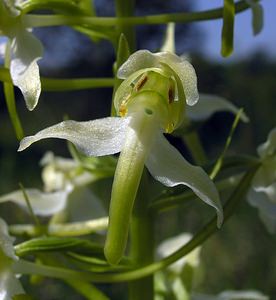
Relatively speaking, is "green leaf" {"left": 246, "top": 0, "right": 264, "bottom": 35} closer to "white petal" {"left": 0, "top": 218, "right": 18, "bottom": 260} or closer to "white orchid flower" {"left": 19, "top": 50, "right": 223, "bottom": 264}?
"white orchid flower" {"left": 19, "top": 50, "right": 223, "bottom": 264}

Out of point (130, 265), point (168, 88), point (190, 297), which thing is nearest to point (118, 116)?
point (168, 88)

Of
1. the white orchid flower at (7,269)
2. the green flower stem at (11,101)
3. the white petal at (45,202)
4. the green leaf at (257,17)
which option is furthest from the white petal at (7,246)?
the green leaf at (257,17)

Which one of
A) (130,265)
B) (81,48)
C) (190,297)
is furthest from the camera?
(81,48)

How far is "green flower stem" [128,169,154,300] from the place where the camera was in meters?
1.37

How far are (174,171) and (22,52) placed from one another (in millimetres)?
325

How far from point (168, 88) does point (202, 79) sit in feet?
38.6

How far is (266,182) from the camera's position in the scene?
1.47 m

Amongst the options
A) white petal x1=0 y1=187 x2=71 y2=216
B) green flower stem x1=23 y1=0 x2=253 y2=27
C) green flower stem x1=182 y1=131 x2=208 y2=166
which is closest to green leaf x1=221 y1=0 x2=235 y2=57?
green flower stem x1=23 y1=0 x2=253 y2=27

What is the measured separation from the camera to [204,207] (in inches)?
158

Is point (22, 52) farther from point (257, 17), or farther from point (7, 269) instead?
point (257, 17)

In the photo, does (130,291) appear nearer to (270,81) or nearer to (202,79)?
(270,81)

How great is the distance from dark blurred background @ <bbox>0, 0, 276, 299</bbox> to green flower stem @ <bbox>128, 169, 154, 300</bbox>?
1.20ft

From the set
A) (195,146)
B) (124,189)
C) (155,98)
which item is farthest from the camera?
(195,146)

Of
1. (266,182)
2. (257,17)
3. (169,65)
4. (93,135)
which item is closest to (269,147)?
(266,182)
